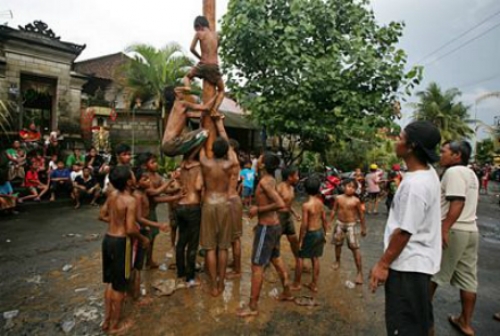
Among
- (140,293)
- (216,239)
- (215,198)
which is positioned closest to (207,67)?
(215,198)

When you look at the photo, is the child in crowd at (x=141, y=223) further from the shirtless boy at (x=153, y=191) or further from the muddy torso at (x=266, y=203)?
the muddy torso at (x=266, y=203)

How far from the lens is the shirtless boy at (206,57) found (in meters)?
4.25

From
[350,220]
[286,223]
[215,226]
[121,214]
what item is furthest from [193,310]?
[350,220]

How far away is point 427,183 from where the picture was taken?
1.95 metres

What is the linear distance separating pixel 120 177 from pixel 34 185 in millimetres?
7491

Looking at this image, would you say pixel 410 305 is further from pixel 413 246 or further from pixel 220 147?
pixel 220 147

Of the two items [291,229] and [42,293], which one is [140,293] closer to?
[42,293]

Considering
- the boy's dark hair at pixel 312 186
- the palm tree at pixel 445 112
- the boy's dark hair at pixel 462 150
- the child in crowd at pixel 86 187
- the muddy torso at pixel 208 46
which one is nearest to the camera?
the boy's dark hair at pixel 462 150

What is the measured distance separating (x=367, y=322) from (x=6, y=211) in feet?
27.7

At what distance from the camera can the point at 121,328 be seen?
2875 mm

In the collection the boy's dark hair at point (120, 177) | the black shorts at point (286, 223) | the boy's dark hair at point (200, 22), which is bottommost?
the black shorts at point (286, 223)

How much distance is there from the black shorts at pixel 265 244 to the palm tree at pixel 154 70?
11274 millimetres

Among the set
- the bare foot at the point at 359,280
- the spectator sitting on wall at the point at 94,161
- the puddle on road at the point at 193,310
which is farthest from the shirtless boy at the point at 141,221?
the spectator sitting on wall at the point at 94,161

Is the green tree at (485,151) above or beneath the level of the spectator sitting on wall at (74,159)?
above
